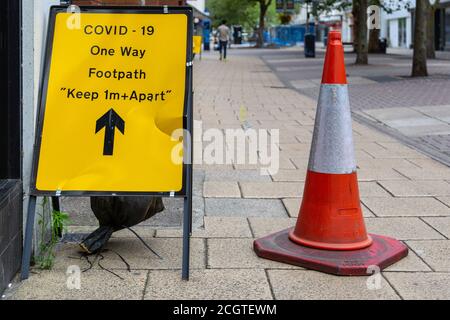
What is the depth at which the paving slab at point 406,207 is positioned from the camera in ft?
17.4

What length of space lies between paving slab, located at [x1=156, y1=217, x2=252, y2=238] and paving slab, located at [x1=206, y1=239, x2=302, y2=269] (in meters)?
0.13

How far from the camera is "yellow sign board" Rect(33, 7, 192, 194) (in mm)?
3885

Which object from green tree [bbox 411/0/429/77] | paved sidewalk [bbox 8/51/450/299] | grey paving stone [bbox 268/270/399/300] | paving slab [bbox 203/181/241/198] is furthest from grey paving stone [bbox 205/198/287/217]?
green tree [bbox 411/0/429/77]

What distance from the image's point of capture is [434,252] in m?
4.34

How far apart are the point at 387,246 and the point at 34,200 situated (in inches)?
85.5

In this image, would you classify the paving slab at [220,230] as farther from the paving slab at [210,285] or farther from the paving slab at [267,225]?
the paving slab at [210,285]

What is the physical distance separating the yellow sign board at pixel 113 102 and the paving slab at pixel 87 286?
1.56ft

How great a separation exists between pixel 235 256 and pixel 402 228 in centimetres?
139

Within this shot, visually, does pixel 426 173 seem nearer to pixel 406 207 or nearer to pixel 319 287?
pixel 406 207

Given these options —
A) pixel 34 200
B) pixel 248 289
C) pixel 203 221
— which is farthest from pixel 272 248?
pixel 34 200

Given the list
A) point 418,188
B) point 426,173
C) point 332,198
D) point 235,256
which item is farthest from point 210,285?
point 426,173

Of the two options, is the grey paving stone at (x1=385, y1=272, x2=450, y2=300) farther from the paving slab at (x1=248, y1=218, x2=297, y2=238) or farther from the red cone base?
the paving slab at (x1=248, y1=218, x2=297, y2=238)

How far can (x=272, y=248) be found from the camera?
4.23 m

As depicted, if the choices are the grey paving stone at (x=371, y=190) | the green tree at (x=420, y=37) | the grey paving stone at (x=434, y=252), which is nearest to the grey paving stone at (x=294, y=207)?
the grey paving stone at (x=371, y=190)
